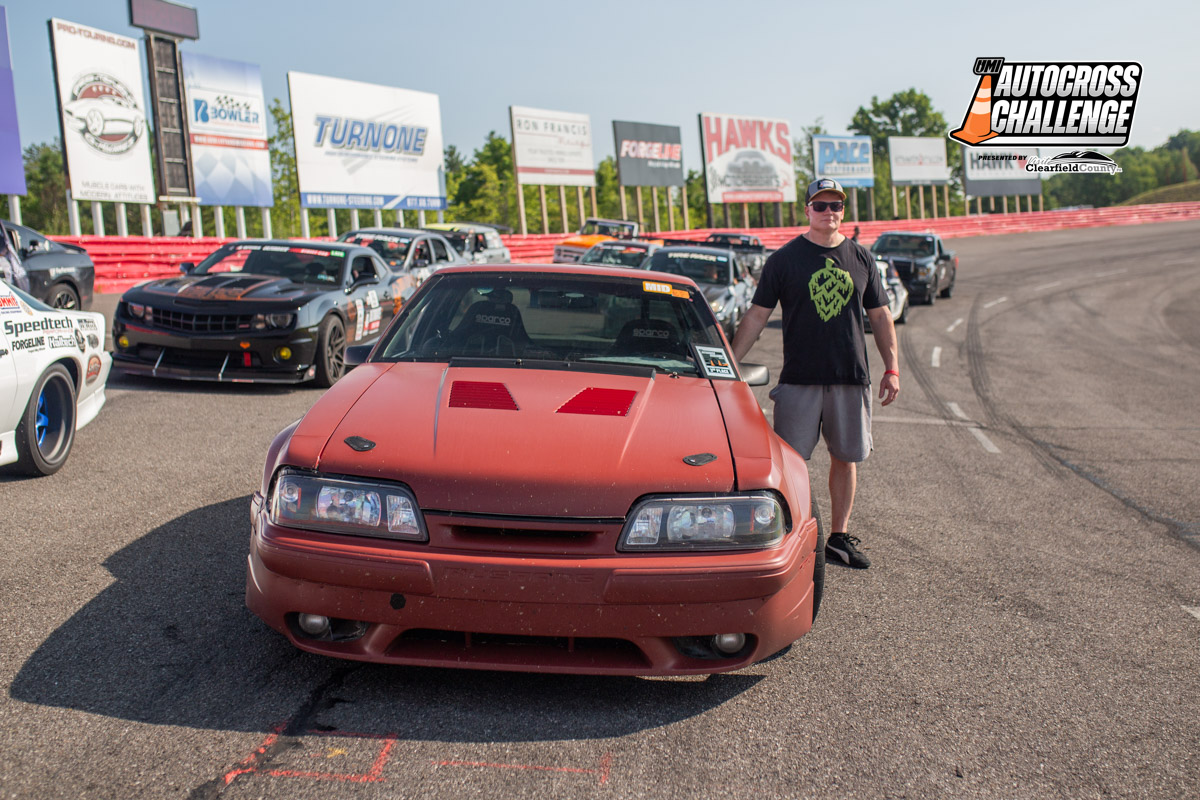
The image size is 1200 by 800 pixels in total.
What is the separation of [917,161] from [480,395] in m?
A: 69.4

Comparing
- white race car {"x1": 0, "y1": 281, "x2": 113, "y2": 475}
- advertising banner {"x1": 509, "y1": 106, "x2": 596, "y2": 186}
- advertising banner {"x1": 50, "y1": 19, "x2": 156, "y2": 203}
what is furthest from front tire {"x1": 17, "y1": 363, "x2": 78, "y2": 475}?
advertising banner {"x1": 509, "y1": 106, "x2": 596, "y2": 186}

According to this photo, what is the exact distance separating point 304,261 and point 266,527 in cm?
777

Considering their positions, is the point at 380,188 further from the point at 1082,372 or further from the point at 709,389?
the point at 709,389

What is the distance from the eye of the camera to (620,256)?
1659 cm

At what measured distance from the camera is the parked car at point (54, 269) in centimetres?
1231

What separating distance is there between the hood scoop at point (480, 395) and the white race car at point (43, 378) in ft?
9.83

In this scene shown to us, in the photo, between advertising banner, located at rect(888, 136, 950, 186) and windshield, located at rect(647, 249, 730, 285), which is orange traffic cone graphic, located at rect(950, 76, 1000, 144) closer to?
windshield, located at rect(647, 249, 730, 285)

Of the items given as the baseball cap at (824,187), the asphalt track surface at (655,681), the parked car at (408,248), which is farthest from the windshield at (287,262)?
the baseball cap at (824,187)

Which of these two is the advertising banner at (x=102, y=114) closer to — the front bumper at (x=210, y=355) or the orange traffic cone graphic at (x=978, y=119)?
the front bumper at (x=210, y=355)

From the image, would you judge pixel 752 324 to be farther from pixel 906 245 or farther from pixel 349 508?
pixel 906 245

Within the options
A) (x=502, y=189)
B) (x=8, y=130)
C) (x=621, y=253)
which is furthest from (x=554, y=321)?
(x=502, y=189)

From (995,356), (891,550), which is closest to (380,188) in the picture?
(995,356)

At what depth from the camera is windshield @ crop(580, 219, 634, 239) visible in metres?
31.5

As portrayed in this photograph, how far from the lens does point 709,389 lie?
12.8ft
